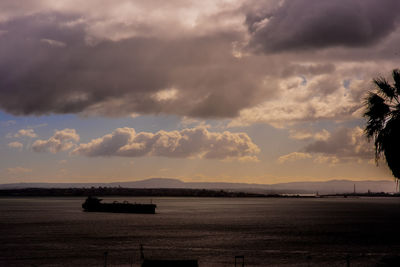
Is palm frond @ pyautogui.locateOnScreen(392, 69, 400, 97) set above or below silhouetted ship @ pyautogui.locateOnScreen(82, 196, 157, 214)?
above

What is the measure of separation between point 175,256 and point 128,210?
4197 inches

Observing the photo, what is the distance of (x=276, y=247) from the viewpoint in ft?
175

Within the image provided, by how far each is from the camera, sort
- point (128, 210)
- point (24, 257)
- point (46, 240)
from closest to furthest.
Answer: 1. point (24, 257)
2. point (46, 240)
3. point (128, 210)

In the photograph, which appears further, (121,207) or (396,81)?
(121,207)

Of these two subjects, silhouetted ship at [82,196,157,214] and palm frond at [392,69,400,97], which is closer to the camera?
palm frond at [392,69,400,97]

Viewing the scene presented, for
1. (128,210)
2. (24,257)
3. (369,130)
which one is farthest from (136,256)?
(128,210)

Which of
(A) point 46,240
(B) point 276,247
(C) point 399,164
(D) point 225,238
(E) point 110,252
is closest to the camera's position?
(C) point 399,164

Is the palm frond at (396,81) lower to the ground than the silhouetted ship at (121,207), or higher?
higher

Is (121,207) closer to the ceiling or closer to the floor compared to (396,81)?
closer to the floor

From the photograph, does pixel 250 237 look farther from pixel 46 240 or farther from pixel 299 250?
pixel 46 240

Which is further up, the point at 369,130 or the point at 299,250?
the point at 369,130

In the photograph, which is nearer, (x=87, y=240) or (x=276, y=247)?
(x=276, y=247)

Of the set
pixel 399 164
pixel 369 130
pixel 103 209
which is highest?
pixel 369 130

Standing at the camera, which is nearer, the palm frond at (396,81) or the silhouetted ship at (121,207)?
the palm frond at (396,81)
